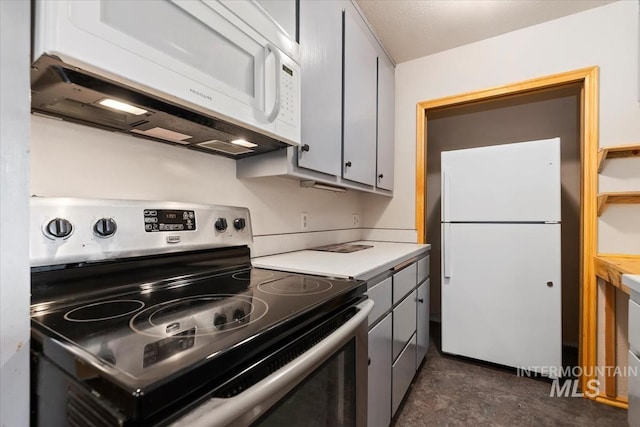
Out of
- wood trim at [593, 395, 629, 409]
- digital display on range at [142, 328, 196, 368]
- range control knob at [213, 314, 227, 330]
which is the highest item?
digital display on range at [142, 328, 196, 368]

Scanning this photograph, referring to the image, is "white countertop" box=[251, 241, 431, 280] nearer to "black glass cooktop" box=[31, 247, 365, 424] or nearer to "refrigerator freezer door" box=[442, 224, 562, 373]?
"black glass cooktop" box=[31, 247, 365, 424]

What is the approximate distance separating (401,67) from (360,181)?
137cm

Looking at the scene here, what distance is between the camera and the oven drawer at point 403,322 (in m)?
1.46

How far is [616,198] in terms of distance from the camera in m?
1.78

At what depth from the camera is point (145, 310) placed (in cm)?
68

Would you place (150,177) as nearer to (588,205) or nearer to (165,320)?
(165,320)

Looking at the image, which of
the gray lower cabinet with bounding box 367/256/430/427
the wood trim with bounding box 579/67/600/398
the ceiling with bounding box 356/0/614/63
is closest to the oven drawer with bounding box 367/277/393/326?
the gray lower cabinet with bounding box 367/256/430/427

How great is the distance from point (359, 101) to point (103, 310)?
1.69 meters

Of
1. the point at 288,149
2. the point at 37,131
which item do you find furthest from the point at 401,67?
the point at 37,131

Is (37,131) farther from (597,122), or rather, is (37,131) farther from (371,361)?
(597,122)

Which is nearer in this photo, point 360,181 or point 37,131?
point 37,131

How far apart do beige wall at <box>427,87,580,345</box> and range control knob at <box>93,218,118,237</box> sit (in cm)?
267

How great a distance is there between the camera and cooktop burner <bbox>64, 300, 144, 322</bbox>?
24.1 inches

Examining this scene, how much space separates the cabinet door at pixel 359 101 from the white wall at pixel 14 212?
4.39ft
